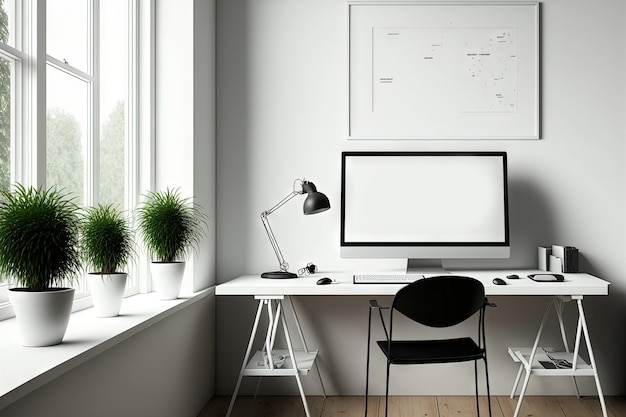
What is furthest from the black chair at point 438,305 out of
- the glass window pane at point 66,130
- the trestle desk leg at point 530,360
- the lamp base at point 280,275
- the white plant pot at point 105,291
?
the glass window pane at point 66,130

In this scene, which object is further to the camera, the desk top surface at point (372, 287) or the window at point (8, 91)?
the desk top surface at point (372, 287)

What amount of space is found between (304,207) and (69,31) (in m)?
1.35

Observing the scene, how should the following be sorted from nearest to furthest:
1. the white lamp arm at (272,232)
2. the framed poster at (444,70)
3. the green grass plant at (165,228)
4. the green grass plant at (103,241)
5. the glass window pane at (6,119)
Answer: the glass window pane at (6,119) < the green grass plant at (103,241) < the green grass plant at (165,228) < the white lamp arm at (272,232) < the framed poster at (444,70)

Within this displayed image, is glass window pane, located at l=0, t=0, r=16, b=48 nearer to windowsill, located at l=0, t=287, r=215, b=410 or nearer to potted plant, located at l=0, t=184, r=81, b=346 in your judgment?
potted plant, located at l=0, t=184, r=81, b=346

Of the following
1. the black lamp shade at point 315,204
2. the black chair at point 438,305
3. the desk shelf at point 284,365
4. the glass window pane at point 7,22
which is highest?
the glass window pane at point 7,22

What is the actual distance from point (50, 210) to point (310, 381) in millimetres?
2123

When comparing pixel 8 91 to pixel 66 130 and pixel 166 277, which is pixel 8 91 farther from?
pixel 166 277

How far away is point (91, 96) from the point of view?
8.34ft

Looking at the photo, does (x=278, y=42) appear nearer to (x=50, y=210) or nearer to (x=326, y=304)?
(x=326, y=304)

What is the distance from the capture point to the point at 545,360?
311 cm

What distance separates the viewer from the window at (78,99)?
204 cm

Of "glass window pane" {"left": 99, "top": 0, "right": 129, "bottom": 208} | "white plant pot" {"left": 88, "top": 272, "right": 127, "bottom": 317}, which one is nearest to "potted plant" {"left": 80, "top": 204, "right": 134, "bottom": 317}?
"white plant pot" {"left": 88, "top": 272, "right": 127, "bottom": 317}

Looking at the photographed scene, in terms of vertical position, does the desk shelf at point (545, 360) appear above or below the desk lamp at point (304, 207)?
below

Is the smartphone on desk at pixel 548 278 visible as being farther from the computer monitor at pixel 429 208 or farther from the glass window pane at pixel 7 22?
the glass window pane at pixel 7 22
